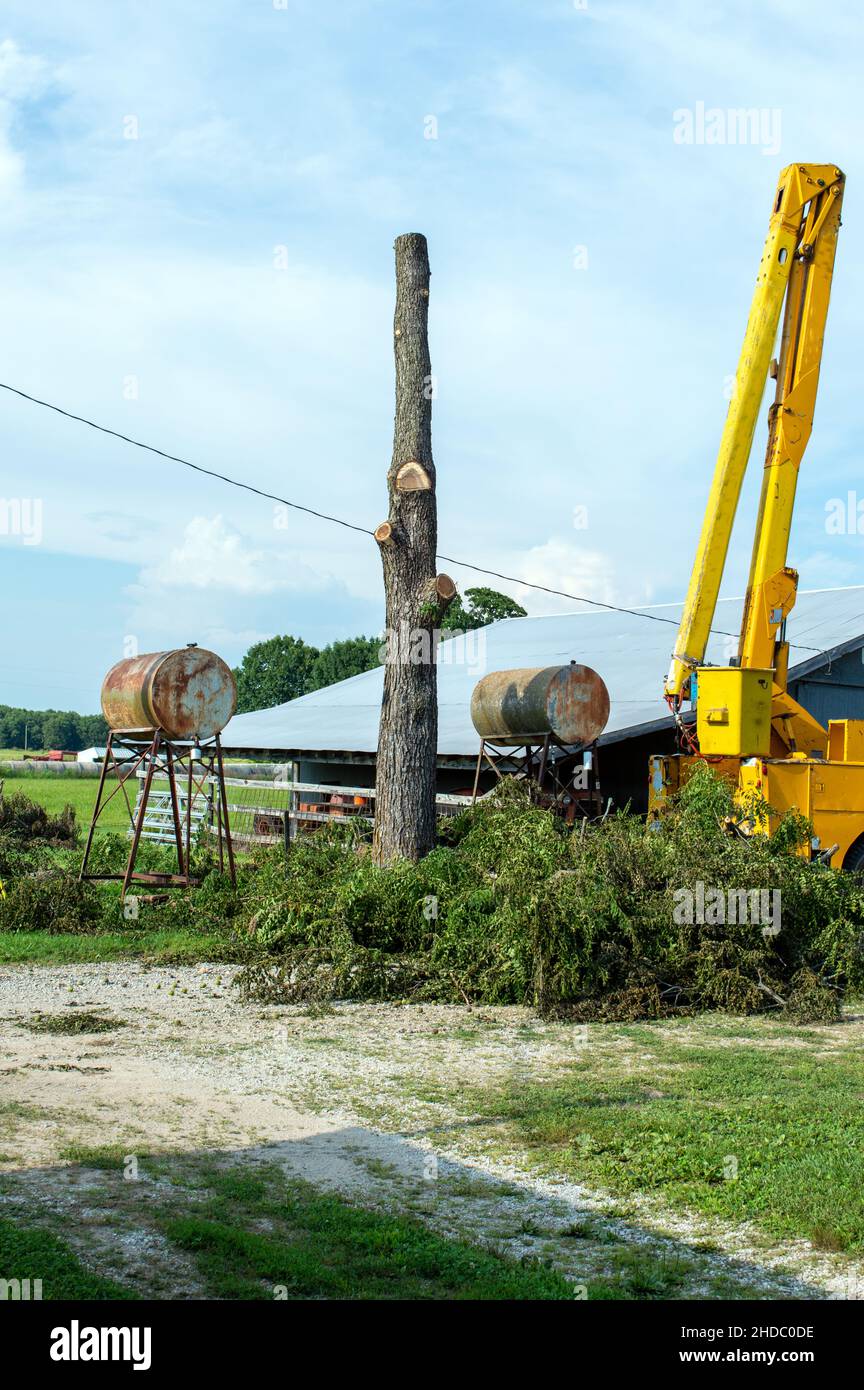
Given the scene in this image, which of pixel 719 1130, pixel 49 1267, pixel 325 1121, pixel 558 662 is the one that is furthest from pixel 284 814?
pixel 49 1267

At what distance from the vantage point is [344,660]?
6844cm

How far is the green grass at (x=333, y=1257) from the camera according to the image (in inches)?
176

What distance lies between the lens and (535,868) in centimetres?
1100

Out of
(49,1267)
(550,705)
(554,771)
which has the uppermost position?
(550,705)

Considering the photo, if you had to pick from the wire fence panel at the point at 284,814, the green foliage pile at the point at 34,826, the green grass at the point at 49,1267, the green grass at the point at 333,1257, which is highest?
the wire fence panel at the point at 284,814

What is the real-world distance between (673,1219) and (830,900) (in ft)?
20.5

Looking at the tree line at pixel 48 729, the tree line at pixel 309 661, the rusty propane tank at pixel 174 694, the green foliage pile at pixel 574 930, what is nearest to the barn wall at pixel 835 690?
the green foliage pile at pixel 574 930

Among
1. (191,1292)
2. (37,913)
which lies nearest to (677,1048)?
(191,1292)

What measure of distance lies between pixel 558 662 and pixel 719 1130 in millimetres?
18026

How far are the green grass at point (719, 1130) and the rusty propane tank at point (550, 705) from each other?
7.96 meters

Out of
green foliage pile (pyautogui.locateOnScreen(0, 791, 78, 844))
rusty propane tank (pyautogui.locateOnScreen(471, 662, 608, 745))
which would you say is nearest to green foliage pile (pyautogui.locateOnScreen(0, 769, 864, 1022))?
rusty propane tank (pyautogui.locateOnScreen(471, 662, 608, 745))

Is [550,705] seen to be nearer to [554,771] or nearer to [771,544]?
[554,771]

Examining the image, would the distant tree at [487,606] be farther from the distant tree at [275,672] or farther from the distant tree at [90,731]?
the distant tree at [90,731]
